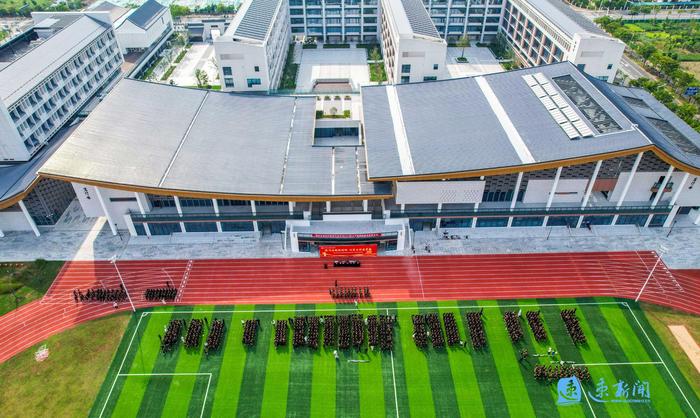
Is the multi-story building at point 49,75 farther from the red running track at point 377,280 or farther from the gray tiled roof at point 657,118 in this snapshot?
the gray tiled roof at point 657,118

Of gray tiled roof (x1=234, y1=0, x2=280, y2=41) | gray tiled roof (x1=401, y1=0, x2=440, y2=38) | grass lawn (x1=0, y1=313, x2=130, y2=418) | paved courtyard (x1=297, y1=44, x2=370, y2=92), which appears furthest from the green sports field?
paved courtyard (x1=297, y1=44, x2=370, y2=92)

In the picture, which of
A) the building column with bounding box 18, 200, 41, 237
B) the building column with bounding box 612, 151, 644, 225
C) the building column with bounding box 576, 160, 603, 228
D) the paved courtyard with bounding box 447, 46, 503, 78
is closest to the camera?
the building column with bounding box 612, 151, 644, 225

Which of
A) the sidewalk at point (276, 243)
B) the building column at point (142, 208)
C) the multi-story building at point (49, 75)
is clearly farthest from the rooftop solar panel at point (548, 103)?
the multi-story building at point (49, 75)

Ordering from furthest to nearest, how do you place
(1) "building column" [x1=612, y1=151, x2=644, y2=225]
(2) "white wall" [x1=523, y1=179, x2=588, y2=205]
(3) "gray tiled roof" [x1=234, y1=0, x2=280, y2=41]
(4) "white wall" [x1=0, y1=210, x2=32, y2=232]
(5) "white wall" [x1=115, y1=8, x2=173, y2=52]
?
1. (5) "white wall" [x1=115, y1=8, x2=173, y2=52]
2. (3) "gray tiled roof" [x1=234, y1=0, x2=280, y2=41]
3. (4) "white wall" [x1=0, y1=210, x2=32, y2=232]
4. (2) "white wall" [x1=523, y1=179, x2=588, y2=205]
5. (1) "building column" [x1=612, y1=151, x2=644, y2=225]

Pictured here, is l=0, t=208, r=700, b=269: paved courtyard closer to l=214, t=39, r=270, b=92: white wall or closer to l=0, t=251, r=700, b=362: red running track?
l=0, t=251, r=700, b=362: red running track

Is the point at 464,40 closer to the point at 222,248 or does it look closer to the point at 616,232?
the point at 616,232

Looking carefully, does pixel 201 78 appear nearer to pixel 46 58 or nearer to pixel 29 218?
pixel 46 58
